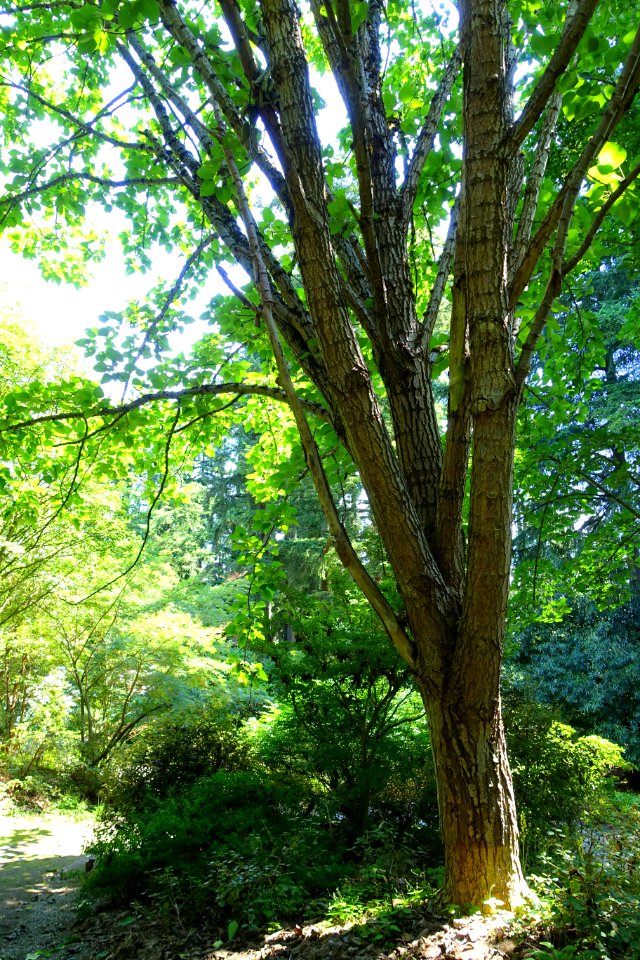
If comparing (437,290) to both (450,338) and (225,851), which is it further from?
(225,851)

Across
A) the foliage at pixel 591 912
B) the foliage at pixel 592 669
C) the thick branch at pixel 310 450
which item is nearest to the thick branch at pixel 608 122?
the thick branch at pixel 310 450

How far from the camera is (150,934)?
340 centimetres

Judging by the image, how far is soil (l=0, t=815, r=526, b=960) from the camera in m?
1.96

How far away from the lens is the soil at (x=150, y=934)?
1.96 meters

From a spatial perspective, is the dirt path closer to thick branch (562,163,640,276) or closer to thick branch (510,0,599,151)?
thick branch (562,163,640,276)

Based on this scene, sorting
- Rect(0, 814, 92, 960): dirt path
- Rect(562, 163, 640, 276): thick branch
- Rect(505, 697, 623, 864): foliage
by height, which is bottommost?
Rect(0, 814, 92, 960): dirt path

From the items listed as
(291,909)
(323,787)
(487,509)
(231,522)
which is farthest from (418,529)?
(231,522)

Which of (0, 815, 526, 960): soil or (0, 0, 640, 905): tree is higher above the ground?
(0, 0, 640, 905): tree

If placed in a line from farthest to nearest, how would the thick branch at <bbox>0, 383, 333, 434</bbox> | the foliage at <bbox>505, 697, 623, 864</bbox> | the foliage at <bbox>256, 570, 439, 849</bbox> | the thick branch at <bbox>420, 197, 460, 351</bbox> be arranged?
the foliage at <bbox>256, 570, 439, 849</bbox> < the foliage at <bbox>505, 697, 623, 864</bbox> < the thick branch at <bbox>0, 383, 333, 434</bbox> < the thick branch at <bbox>420, 197, 460, 351</bbox>

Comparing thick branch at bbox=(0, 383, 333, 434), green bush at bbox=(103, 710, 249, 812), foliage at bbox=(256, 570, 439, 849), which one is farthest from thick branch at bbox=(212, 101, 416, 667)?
green bush at bbox=(103, 710, 249, 812)

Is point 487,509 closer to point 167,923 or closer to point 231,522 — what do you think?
point 167,923

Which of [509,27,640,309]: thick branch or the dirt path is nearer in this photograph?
[509,27,640,309]: thick branch

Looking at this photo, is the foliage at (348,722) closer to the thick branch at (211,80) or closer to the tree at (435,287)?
the tree at (435,287)

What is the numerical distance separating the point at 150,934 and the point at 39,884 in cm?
243
